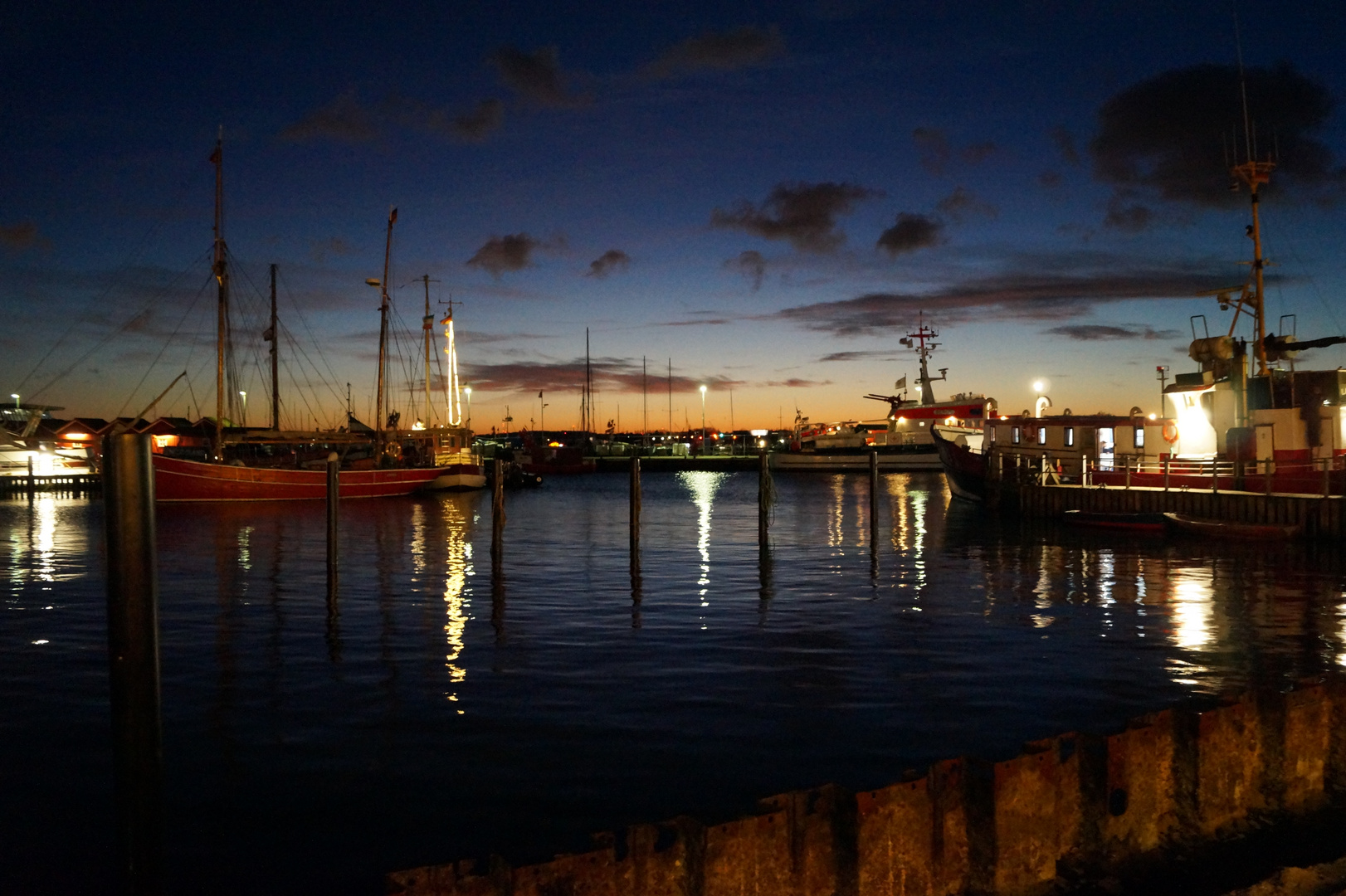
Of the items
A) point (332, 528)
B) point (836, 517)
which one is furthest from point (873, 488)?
point (836, 517)

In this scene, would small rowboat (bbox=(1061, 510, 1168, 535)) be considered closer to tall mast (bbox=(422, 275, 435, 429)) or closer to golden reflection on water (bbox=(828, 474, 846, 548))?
golden reflection on water (bbox=(828, 474, 846, 548))

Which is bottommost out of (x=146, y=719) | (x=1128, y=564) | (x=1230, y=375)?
(x=1128, y=564)

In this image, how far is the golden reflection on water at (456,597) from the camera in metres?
13.3

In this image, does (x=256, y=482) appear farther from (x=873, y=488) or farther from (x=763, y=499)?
(x=873, y=488)

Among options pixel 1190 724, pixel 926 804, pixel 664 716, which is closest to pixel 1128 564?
pixel 664 716

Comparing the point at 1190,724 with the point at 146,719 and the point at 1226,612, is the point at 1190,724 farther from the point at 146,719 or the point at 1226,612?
the point at 1226,612

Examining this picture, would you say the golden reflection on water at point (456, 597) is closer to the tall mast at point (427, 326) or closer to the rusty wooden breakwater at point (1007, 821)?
the rusty wooden breakwater at point (1007, 821)

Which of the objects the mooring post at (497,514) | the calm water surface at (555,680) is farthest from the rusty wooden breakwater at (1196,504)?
the mooring post at (497,514)

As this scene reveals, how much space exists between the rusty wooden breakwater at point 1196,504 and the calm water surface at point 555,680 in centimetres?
197

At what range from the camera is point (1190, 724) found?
6.57 meters

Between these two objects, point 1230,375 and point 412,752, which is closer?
point 412,752

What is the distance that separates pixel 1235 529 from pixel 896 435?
221 feet

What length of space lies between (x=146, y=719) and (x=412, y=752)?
4.86m

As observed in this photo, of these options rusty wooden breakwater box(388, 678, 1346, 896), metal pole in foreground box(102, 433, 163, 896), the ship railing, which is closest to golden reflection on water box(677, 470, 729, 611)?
rusty wooden breakwater box(388, 678, 1346, 896)
